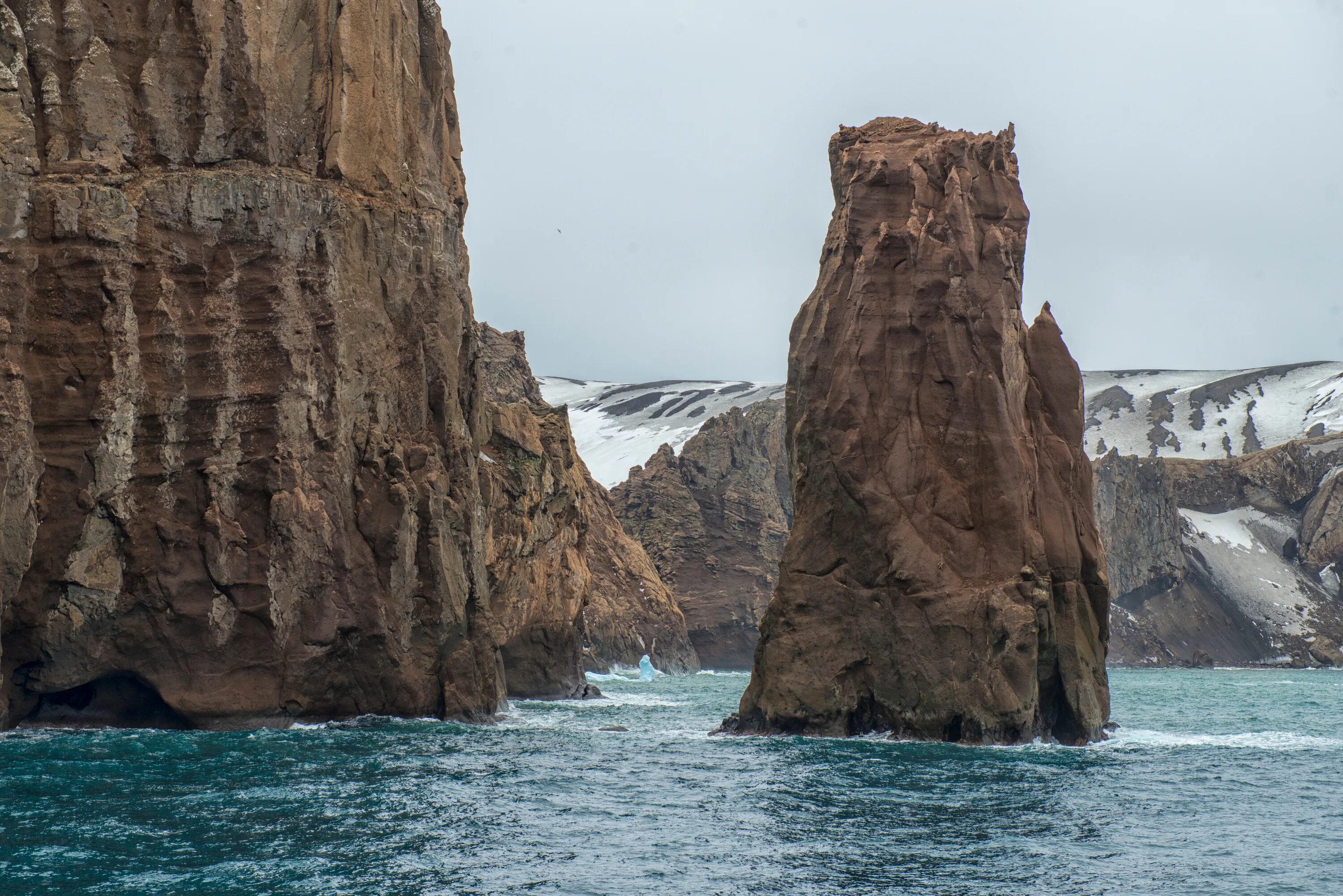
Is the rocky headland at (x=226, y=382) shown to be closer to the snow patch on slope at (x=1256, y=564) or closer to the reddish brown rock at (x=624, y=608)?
the reddish brown rock at (x=624, y=608)

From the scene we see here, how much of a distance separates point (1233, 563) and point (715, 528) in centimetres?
6536

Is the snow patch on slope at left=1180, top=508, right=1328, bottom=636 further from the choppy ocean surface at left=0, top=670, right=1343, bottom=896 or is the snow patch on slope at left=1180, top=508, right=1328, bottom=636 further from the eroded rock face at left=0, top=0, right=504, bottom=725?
the eroded rock face at left=0, top=0, right=504, bottom=725

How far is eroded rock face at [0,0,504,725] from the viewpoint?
35.6 m

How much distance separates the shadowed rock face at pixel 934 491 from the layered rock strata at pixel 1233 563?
102406 millimetres

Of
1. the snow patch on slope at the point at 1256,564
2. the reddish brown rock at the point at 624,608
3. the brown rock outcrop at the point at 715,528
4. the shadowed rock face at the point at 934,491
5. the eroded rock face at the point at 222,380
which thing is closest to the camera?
the eroded rock face at the point at 222,380

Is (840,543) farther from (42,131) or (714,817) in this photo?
(42,131)

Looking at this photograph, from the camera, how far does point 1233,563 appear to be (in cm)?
14525

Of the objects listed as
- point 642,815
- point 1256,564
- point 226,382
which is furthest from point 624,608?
point 1256,564

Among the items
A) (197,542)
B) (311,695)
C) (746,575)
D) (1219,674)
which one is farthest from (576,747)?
(1219,674)

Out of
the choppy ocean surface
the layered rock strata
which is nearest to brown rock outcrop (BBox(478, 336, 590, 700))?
the choppy ocean surface

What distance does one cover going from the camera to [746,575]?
376ft

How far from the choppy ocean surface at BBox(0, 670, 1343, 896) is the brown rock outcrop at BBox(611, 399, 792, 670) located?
7319 cm

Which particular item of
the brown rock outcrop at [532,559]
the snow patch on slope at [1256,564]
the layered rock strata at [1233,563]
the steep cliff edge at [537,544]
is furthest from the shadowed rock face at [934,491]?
the snow patch on slope at [1256,564]

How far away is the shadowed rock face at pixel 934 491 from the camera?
127 ft
